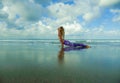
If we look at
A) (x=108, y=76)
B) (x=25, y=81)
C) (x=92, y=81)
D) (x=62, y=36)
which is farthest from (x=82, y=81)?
(x=62, y=36)

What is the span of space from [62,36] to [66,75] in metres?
18.0

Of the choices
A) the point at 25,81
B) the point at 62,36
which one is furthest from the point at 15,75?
the point at 62,36

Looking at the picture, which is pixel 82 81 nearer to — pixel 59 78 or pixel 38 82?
pixel 59 78

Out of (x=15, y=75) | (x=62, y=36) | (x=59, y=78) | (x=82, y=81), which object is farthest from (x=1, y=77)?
(x=62, y=36)

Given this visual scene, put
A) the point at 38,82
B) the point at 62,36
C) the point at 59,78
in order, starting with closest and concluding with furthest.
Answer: the point at 38,82 → the point at 59,78 → the point at 62,36

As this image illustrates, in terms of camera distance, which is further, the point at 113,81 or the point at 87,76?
the point at 87,76

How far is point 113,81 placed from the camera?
6.87 meters

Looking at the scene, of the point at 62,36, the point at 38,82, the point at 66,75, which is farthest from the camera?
the point at 62,36

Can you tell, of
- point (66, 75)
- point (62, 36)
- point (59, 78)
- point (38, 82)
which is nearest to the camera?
point (38, 82)

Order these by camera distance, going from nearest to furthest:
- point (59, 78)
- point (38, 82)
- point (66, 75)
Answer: point (38, 82) < point (59, 78) < point (66, 75)

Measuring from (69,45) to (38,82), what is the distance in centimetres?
2014

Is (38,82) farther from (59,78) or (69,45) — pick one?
(69,45)

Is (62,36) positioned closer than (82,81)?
No

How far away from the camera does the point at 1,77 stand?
7289mm
